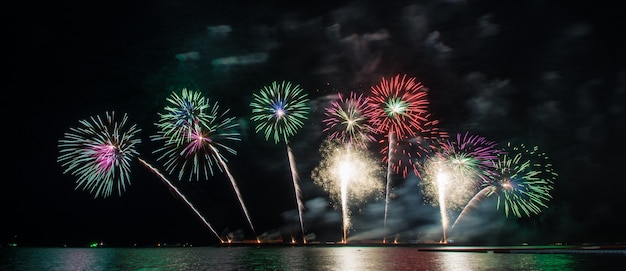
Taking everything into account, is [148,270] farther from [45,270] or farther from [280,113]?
[280,113]

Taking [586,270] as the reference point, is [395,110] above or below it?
above

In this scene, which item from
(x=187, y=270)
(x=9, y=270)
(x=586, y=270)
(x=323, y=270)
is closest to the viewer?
(x=586, y=270)

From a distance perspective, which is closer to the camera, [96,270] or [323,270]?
[323,270]

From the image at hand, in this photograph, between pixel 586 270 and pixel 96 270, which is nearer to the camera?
pixel 586 270

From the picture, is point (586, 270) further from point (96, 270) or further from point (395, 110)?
point (96, 270)

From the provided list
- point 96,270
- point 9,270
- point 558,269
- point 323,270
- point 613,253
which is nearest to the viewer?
point 558,269

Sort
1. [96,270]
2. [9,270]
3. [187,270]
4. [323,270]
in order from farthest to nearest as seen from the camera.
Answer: [9,270] < [96,270] < [187,270] < [323,270]

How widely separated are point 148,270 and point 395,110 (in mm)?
30871

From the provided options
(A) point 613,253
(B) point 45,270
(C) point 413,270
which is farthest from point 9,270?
(A) point 613,253

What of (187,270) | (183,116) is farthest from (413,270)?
(183,116)

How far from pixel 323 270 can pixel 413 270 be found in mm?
8400

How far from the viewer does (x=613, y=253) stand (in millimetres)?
64938

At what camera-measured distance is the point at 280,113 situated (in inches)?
1891

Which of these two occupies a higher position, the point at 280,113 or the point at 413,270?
the point at 280,113
